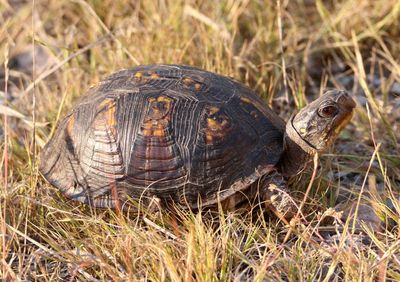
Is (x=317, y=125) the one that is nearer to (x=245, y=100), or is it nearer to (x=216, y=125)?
(x=245, y=100)

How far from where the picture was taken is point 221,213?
2551 millimetres

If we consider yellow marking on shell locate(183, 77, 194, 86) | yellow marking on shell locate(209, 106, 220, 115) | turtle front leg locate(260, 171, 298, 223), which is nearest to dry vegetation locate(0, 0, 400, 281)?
turtle front leg locate(260, 171, 298, 223)

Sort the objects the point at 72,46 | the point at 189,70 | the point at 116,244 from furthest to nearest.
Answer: the point at 72,46, the point at 189,70, the point at 116,244

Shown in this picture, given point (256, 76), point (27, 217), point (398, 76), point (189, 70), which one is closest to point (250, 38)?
point (256, 76)

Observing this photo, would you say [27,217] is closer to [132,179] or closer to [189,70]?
[132,179]

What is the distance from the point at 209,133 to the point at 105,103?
0.50 metres

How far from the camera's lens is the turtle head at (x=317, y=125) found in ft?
8.92

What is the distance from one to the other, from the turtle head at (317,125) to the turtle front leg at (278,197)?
0.16 metres

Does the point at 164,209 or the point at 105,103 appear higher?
the point at 105,103

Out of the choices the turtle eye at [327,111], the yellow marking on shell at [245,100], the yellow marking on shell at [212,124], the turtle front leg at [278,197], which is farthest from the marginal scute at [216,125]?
the turtle eye at [327,111]

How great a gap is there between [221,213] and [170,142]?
39 cm

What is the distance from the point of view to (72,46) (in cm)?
435

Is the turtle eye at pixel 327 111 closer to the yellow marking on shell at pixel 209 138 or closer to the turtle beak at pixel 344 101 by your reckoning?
→ the turtle beak at pixel 344 101

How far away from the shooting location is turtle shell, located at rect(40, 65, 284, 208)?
267cm
